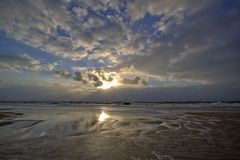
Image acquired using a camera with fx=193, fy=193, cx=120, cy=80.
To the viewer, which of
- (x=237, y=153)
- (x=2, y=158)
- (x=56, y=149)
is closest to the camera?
(x=2, y=158)

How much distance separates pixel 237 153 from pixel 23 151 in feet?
28.5

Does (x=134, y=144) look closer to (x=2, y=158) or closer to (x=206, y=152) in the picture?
(x=206, y=152)

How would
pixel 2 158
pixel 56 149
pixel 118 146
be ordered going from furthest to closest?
1. pixel 118 146
2. pixel 56 149
3. pixel 2 158

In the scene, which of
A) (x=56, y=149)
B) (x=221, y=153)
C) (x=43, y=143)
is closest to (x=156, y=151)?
(x=221, y=153)

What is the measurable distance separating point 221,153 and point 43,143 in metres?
8.04

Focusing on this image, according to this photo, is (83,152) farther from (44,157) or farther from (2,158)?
(2,158)

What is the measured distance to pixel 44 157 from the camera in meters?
7.19

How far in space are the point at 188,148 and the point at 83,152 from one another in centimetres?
460

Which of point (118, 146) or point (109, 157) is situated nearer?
point (109, 157)

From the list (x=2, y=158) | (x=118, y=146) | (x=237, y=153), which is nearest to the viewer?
(x=2, y=158)

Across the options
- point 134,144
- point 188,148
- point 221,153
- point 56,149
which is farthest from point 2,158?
point 221,153

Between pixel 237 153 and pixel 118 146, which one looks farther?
pixel 118 146

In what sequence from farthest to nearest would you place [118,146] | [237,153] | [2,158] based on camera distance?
1. [118,146]
2. [237,153]
3. [2,158]

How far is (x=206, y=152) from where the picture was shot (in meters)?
7.98
